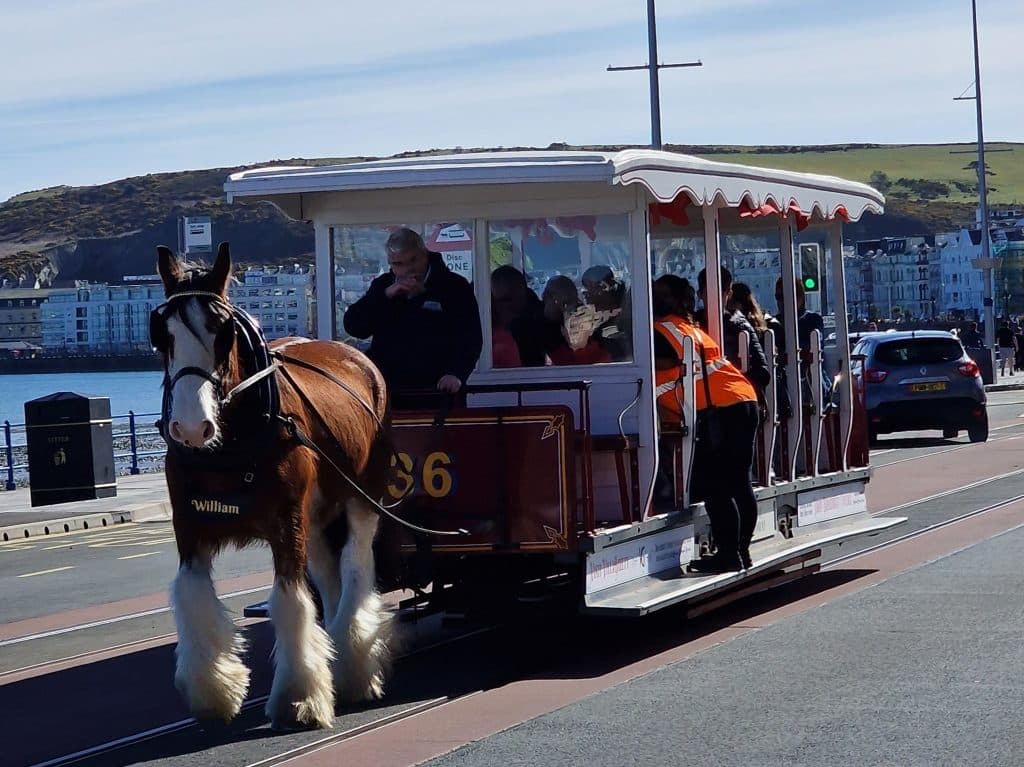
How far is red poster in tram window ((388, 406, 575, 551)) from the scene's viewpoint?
9.19m

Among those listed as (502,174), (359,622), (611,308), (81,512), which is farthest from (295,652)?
(81,512)

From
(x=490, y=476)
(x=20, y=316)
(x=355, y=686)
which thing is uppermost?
(x=20, y=316)

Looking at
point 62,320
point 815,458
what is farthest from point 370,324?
point 62,320

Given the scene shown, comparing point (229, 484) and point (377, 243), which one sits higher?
point (377, 243)

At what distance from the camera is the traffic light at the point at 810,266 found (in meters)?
13.2

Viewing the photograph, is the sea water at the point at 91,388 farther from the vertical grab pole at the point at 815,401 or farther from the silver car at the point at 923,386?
the vertical grab pole at the point at 815,401

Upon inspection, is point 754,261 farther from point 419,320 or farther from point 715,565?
point 419,320

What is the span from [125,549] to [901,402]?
13.4 m

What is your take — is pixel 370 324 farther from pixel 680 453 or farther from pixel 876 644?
pixel 876 644

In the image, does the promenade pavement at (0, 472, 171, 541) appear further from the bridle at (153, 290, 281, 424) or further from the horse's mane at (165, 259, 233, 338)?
the horse's mane at (165, 259, 233, 338)

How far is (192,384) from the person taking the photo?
24.0 ft

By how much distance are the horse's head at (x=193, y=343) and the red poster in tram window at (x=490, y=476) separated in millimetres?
2039

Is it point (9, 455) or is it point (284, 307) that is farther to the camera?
point (9, 455)

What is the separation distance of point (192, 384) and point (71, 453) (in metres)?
16.5
